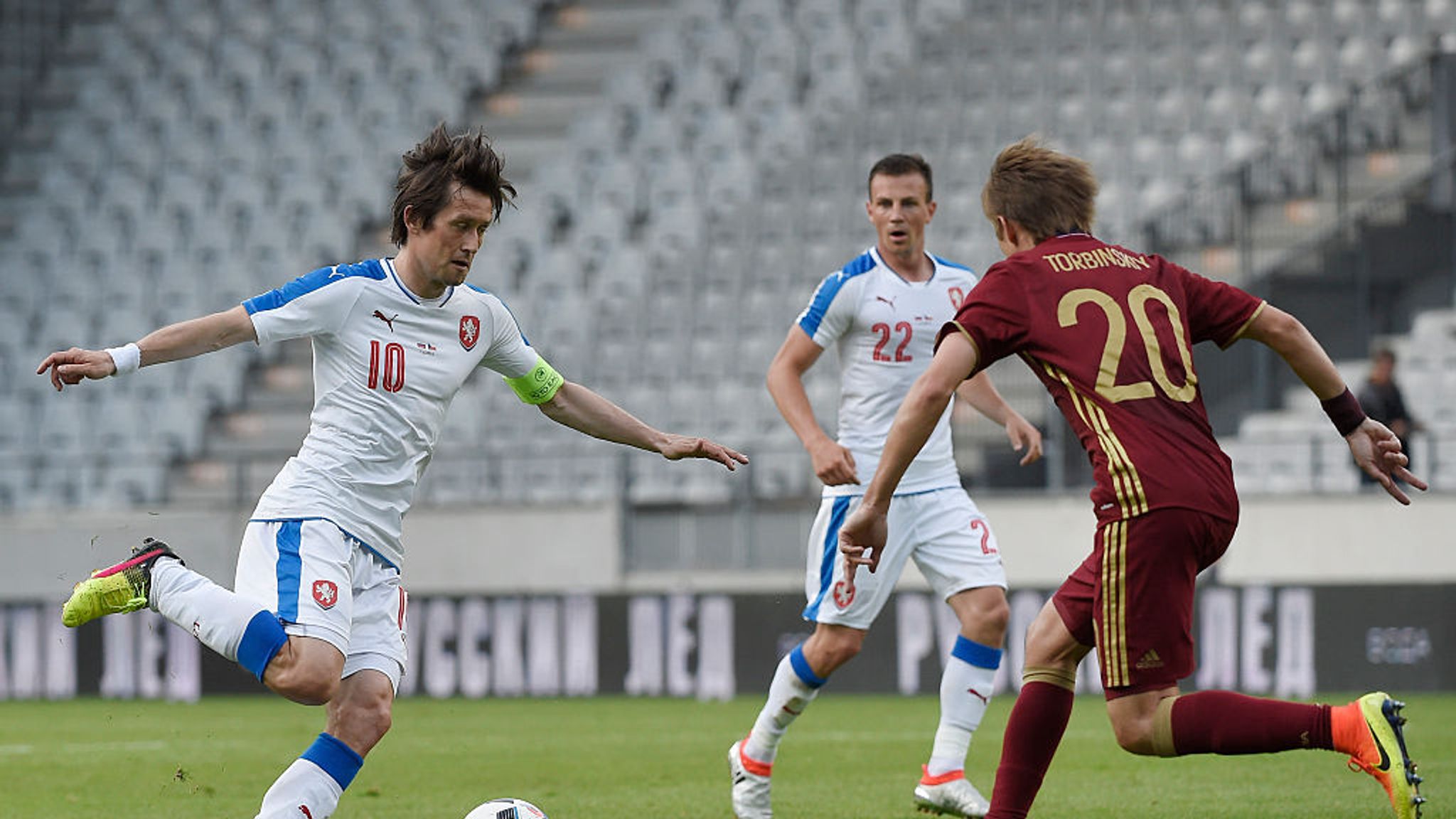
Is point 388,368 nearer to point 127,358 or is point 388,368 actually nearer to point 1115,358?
point 127,358

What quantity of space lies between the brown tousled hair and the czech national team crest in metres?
1.59

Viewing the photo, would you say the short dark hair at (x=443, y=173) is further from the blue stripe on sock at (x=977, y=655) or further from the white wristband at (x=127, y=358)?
the blue stripe on sock at (x=977, y=655)

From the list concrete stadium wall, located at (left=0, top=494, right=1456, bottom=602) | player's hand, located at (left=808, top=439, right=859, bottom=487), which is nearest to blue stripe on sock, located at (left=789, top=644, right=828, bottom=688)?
player's hand, located at (left=808, top=439, right=859, bottom=487)

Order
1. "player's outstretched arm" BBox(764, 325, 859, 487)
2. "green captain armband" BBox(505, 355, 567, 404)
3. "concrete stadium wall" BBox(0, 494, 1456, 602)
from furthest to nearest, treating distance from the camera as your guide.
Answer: "concrete stadium wall" BBox(0, 494, 1456, 602) < "player's outstretched arm" BBox(764, 325, 859, 487) < "green captain armband" BBox(505, 355, 567, 404)

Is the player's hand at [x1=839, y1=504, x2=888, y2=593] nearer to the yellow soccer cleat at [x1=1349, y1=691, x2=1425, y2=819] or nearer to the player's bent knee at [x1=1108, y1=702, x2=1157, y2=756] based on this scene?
the player's bent knee at [x1=1108, y1=702, x2=1157, y2=756]

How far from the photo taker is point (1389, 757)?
5.07m

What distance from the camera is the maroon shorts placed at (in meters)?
5.14

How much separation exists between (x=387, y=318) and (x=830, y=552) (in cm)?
243

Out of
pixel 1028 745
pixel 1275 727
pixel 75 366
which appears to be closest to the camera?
pixel 1275 727

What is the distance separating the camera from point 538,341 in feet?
65.9

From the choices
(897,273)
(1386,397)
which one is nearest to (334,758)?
(897,273)

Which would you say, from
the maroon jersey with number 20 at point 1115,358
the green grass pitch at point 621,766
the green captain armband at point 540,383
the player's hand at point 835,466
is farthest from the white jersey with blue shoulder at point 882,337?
the maroon jersey with number 20 at point 1115,358

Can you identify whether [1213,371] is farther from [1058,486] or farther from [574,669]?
[574,669]

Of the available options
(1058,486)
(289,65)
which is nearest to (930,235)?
(1058,486)
